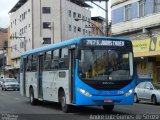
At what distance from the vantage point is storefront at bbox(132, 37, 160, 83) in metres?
34.5

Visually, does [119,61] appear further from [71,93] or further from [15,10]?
[15,10]

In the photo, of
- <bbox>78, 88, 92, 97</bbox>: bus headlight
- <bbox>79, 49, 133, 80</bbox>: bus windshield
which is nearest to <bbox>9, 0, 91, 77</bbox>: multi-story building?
<bbox>79, 49, 133, 80</bbox>: bus windshield

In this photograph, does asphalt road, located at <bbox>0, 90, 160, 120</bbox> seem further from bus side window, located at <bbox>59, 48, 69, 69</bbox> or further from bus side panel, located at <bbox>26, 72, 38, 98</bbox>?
bus side window, located at <bbox>59, 48, 69, 69</bbox>

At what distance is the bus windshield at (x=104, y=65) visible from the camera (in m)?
17.3

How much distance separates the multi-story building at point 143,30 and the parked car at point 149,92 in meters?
6.24

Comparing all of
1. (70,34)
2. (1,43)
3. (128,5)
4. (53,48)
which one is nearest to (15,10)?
(70,34)

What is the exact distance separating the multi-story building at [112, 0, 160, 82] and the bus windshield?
16.3 metres

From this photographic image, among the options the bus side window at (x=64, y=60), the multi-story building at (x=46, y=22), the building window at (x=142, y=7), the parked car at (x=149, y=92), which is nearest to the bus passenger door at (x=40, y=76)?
the bus side window at (x=64, y=60)

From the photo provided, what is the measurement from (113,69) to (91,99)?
1.50m

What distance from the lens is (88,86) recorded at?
17.2 metres

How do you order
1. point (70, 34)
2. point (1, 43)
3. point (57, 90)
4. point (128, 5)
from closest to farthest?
point (57, 90)
point (128, 5)
point (70, 34)
point (1, 43)

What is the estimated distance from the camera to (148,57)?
37.6 m

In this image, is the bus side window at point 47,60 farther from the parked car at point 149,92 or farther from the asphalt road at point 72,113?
the parked car at point 149,92

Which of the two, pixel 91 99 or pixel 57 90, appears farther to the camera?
pixel 57 90
